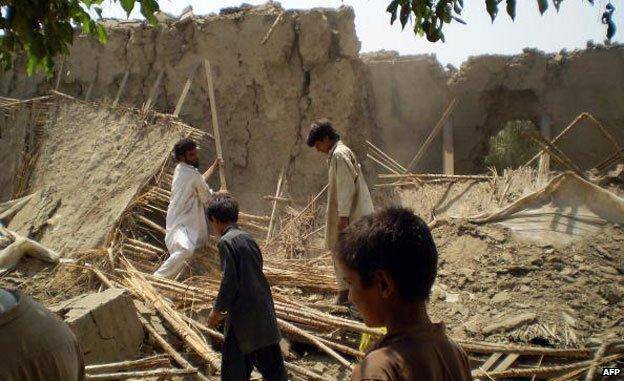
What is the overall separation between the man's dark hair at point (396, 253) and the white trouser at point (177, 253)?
5.15 metres

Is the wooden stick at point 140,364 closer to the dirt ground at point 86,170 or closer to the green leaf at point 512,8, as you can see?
the green leaf at point 512,8

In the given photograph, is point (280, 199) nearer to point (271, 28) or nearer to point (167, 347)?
point (271, 28)

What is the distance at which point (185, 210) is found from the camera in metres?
6.75

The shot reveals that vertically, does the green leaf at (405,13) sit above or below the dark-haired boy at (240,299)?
above

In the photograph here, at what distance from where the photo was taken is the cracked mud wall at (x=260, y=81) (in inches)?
353

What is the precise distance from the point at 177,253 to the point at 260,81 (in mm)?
3603

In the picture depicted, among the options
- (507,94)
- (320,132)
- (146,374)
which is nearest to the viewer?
(146,374)

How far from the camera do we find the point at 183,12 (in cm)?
990

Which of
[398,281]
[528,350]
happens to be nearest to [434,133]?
[528,350]

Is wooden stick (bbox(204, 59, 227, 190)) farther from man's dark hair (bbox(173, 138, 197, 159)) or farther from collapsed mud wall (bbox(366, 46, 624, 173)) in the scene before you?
collapsed mud wall (bbox(366, 46, 624, 173))

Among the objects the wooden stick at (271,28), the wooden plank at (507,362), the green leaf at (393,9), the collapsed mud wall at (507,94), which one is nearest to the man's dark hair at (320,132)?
the wooden plank at (507,362)

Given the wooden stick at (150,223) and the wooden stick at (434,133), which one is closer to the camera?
the wooden stick at (150,223)

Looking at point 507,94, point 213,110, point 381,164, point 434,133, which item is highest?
point 507,94

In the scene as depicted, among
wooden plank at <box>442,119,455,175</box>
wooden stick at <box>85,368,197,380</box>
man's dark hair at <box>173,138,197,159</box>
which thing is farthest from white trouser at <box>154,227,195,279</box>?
wooden plank at <box>442,119,455,175</box>
